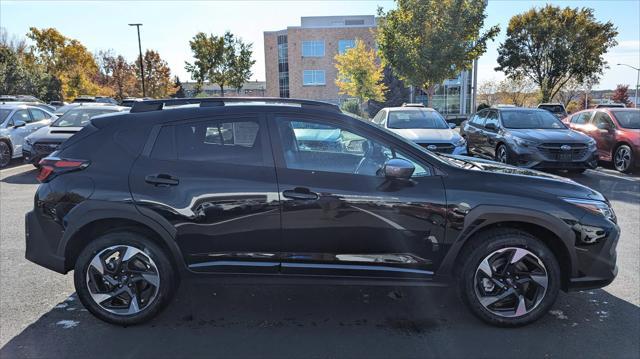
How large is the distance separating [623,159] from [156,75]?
4982cm

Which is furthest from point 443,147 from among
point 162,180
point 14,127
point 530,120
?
point 14,127

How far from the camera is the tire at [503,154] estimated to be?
10.4 meters

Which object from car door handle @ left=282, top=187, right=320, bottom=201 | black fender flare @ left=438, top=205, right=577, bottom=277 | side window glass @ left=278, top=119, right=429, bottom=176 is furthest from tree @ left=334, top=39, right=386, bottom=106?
car door handle @ left=282, top=187, right=320, bottom=201

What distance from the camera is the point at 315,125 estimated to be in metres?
3.68

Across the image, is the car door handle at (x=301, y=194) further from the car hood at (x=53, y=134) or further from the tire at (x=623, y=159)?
Answer: the tire at (x=623, y=159)

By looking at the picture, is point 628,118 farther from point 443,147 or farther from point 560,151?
point 443,147

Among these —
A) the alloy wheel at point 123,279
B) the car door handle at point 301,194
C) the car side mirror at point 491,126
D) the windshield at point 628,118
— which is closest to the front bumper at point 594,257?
the car door handle at point 301,194

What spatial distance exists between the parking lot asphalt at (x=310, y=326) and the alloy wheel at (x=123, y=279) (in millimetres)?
198

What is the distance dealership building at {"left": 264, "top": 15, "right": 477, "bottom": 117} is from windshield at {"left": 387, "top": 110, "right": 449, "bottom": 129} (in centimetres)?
3764

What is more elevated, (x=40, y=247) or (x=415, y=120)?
(x=415, y=120)

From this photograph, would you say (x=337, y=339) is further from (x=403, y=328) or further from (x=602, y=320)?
(x=602, y=320)

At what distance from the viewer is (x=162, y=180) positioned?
351 centimetres

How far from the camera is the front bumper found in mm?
3525

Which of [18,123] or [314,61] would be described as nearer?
[18,123]
